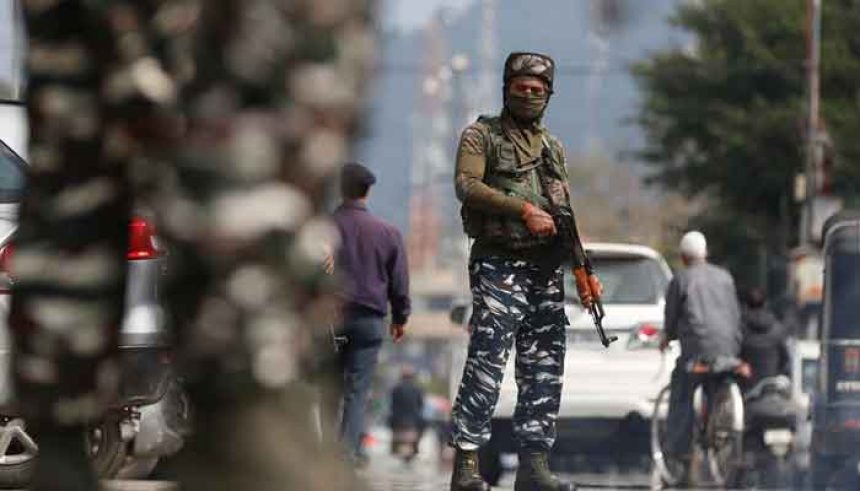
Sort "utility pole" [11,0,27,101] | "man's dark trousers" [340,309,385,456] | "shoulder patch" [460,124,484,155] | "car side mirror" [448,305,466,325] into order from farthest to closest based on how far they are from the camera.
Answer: "car side mirror" [448,305,466,325], "man's dark trousers" [340,309,385,456], "shoulder patch" [460,124,484,155], "utility pole" [11,0,27,101]

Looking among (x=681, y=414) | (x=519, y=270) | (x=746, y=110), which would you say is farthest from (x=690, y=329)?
(x=746, y=110)

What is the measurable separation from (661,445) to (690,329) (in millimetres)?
948

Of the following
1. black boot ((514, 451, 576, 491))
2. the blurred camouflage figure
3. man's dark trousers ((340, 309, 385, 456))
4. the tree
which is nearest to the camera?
the blurred camouflage figure

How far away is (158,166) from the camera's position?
208cm

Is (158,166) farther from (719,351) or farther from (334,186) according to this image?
(719,351)

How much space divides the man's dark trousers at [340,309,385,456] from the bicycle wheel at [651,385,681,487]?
3.74 m

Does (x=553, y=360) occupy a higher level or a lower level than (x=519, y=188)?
lower

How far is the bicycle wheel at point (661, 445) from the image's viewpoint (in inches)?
639

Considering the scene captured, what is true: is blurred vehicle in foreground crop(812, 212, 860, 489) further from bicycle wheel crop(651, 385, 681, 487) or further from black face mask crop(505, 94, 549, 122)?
black face mask crop(505, 94, 549, 122)

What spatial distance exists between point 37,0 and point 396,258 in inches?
429

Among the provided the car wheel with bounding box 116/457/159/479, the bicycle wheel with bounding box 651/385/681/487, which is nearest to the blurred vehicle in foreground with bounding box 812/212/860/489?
the bicycle wheel with bounding box 651/385/681/487

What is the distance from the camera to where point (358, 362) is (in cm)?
1269

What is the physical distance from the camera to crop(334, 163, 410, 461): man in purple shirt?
12609mm

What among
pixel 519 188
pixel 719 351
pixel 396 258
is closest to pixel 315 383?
pixel 519 188
